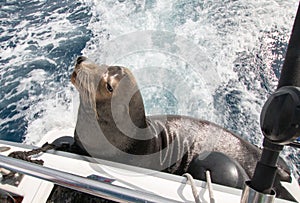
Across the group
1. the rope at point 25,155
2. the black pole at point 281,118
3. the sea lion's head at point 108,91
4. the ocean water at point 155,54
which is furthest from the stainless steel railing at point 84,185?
the ocean water at point 155,54

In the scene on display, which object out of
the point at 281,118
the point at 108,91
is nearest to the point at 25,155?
the point at 108,91

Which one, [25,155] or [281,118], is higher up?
[281,118]

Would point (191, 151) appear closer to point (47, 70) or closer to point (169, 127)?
point (169, 127)

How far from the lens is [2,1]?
679cm

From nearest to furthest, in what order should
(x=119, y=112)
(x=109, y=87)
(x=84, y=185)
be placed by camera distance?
(x=84, y=185)
(x=109, y=87)
(x=119, y=112)

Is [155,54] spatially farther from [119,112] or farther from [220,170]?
[220,170]

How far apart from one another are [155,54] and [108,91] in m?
3.34

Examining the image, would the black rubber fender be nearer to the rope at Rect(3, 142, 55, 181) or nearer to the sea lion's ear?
the sea lion's ear

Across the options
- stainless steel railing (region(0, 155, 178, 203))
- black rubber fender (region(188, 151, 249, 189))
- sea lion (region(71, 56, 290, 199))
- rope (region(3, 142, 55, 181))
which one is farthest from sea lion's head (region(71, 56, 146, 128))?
stainless steel railing (region(0, 155, 178, 203))

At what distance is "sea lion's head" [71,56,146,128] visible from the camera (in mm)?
1796

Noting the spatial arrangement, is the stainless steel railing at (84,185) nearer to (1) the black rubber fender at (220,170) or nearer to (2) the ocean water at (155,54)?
(1) the black rubber fender at (220,170)

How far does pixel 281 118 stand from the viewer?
23.3 inches

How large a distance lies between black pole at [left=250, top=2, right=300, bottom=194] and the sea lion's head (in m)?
1.25

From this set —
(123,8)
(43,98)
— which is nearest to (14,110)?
(43,98)
